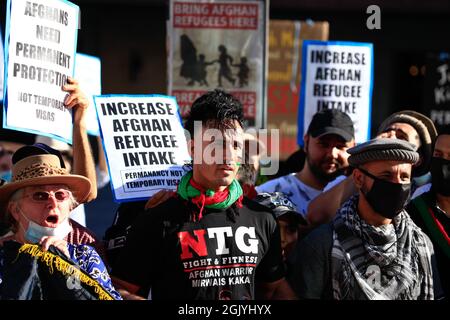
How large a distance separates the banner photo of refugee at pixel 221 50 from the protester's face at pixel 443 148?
1.97m

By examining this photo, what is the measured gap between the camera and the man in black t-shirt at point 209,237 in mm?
4105

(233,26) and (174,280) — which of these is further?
(233,26)

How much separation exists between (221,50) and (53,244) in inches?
130

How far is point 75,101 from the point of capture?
5.03 meters

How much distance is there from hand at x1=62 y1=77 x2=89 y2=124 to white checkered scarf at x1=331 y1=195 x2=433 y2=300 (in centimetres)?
153

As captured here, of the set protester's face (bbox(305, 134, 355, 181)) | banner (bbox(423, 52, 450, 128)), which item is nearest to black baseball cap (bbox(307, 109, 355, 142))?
protester's face (bbox(305, 134, 355, 181))

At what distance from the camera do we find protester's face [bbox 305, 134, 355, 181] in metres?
→ 5.52

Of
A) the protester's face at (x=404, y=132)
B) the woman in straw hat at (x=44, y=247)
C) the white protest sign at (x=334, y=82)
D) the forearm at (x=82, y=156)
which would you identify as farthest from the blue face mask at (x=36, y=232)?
the white protest sign at (x=334, y=82)

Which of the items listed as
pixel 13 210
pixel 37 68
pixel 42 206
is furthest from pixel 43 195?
pixel 37 68

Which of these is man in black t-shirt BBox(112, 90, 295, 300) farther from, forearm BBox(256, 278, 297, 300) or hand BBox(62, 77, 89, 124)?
hand BBox(62, 77, 89, 124)

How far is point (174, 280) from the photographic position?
411 centimetres
